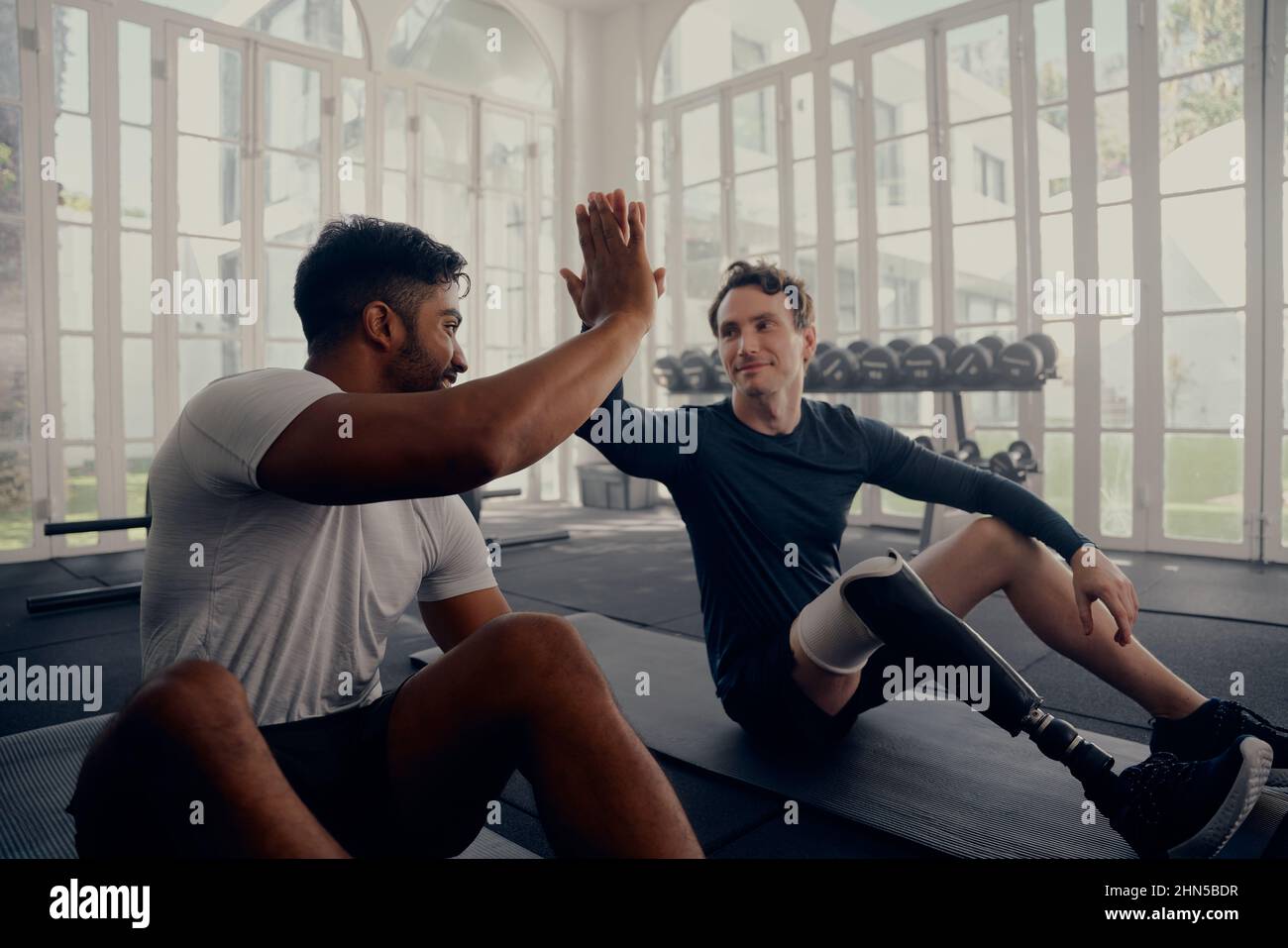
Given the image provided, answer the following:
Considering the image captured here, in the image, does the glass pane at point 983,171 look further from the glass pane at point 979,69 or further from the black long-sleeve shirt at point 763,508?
the black long-sleeve shirt at point 763,508

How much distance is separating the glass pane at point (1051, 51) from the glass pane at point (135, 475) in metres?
4.96

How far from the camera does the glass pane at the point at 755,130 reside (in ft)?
19.5

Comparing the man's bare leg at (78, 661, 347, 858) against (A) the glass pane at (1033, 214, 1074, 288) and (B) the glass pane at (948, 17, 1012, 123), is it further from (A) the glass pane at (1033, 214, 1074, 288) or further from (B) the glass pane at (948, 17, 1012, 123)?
(B) the glass pane at (948, 17, 1012, 123)

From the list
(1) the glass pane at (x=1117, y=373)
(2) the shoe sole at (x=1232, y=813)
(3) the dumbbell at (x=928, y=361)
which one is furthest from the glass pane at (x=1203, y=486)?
(2) the shoe sole at (x=1232, y=813)

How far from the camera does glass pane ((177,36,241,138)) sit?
4.95m

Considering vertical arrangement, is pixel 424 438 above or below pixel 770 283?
below

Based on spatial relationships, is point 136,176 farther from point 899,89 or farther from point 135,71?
point 899,89

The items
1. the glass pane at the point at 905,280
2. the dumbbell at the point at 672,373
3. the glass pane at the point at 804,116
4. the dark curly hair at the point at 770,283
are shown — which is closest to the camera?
the dark curly hair at the point at 770,283

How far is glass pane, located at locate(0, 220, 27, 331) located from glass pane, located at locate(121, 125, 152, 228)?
48cm

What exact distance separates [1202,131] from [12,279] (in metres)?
5.57

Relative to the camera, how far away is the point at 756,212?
6.09 m

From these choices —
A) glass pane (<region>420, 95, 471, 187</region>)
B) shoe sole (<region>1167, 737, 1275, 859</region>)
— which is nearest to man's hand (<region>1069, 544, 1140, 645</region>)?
shoe sole (<region>1167, 737, 1275, 859</region>)

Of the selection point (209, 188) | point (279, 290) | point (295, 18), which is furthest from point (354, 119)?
point (279, 290)
